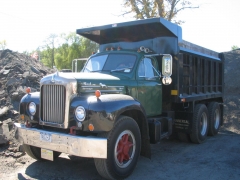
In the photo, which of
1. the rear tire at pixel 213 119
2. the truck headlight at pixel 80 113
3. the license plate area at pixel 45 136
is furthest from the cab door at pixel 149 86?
the rear tire at pixel 213 119

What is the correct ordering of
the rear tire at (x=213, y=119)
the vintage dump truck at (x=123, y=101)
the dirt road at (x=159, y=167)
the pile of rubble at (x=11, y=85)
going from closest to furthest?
the vintage dump truck at (x=123, y=101)
the dirt road at (x=159, y=167)
the pile of rubble at (x=11, y=85)
the rear tire at (x=213, y=119)

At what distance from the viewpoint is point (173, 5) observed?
20.5 metres

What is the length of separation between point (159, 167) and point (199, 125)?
9.26 ft

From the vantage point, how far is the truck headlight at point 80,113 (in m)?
4.33

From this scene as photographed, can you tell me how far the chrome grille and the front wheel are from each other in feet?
2.88

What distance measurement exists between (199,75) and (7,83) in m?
6.75

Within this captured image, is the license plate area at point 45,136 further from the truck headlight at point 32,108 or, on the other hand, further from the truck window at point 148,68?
the truck window at point 148,68

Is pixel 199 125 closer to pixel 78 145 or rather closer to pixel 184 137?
pixel 184 137

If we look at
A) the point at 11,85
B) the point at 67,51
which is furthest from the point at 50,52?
the point at 11,85

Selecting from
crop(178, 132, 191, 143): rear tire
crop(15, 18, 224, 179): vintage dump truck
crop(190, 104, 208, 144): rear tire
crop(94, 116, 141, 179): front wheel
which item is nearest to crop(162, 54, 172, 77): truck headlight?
crop(15, 18, 224, 179): vintage dump truck

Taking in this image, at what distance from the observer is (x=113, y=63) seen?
612 centimetres

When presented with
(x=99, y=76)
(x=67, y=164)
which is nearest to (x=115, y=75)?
(x=99, y=76)

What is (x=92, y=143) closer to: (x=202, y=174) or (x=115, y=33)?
(x=202, y=174)

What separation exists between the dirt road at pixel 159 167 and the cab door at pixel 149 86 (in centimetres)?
115
